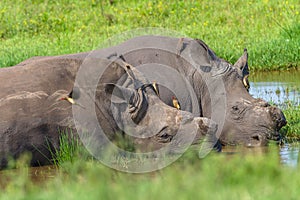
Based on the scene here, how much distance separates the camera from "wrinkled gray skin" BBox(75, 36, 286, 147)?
9375 millimetres

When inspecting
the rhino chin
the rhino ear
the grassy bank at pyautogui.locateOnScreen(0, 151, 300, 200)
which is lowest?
the rhino chin

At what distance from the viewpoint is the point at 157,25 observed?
19.3 m

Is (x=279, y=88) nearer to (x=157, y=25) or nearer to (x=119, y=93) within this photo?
(x=119, y=93)

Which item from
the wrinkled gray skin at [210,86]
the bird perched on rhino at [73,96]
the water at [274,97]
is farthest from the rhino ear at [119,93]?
the water at [274,97]

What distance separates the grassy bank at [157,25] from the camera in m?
15.3

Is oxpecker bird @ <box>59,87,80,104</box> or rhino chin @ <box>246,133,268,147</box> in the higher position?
oxpecker bird @ <box>59,87,80,104</box>

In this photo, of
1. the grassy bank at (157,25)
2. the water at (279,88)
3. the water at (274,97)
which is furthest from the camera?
the grassy bank at (157,25)

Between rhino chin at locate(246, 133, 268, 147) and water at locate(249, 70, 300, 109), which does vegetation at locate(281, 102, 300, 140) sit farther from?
water at locate(249, 70, 300, 109)

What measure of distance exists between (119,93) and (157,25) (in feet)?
36.1

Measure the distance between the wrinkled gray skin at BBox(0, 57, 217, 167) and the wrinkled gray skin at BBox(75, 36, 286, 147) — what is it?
29.1 inches

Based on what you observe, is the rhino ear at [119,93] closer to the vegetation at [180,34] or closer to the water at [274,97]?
the vegetation at [180,34]

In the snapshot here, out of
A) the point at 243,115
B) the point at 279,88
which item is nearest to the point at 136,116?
the point at 243,115

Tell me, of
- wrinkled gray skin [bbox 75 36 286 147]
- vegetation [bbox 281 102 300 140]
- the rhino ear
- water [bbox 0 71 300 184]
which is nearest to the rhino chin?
wrinkled gray skin [bbox 75 36 286 147]

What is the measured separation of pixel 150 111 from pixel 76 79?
971 mm
